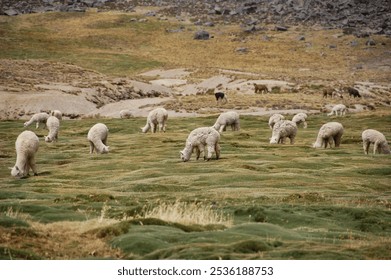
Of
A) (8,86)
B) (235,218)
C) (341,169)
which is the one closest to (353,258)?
(235,218)

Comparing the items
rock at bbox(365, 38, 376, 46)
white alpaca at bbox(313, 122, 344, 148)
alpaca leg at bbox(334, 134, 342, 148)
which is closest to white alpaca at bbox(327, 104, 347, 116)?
white alpaca at bbox(313, 122, 344, 148)

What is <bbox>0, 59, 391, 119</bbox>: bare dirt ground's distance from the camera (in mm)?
75375

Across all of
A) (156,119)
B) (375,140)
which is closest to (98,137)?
(156,119)

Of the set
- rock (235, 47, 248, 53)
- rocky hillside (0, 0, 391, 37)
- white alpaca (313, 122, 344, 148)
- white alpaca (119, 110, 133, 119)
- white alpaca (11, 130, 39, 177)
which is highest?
rocky hillside (0, 0, 391, 37)

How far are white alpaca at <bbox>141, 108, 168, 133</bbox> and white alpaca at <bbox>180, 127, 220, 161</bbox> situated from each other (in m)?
16.0

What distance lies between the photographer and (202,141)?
1483 inches

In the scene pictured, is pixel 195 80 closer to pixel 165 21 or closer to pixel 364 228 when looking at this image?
pixel 165 21

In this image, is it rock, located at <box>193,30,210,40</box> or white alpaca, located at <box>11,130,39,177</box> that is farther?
rock, located at <box>193,30,210,40</box>

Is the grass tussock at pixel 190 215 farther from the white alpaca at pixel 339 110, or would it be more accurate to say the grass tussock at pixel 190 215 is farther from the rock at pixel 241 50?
the rock at pixel 241 50

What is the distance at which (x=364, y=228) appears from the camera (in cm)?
2244

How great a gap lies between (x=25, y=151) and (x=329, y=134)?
62.7 ft

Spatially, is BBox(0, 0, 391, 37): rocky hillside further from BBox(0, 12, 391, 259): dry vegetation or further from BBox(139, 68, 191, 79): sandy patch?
BBox(0, 12, 391, 259): dry vegetation

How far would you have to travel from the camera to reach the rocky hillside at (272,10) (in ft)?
535

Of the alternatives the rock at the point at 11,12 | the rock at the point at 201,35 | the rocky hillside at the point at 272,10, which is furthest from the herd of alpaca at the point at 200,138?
the rock at the point at 201,35
